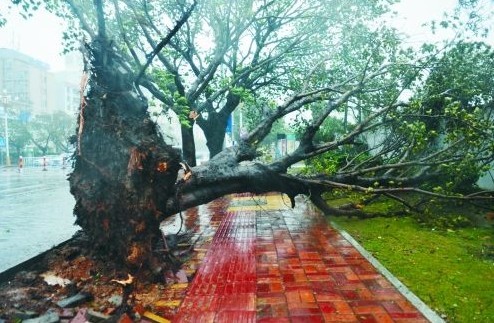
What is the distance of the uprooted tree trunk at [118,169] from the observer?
5047 mm

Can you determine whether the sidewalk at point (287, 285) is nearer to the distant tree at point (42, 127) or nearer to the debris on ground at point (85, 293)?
the debris on ground at point (85, 293)

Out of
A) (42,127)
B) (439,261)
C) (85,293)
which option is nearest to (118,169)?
(85,293)

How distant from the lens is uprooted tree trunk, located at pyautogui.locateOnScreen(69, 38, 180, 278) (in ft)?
16.6

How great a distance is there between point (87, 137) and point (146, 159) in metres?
1.18

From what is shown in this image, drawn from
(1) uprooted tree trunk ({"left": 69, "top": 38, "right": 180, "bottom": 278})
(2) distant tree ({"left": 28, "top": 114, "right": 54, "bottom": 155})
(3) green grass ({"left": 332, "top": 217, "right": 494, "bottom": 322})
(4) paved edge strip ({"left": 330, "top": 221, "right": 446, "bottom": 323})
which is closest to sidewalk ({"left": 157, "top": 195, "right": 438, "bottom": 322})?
(4) paved edge strip ({"left": 330, "top": 221, "right": 446, "bottom": 323})

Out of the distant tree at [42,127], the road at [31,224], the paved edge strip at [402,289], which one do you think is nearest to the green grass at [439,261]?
the paved edge strip at [402,289]

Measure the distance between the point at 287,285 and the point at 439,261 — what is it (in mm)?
2191

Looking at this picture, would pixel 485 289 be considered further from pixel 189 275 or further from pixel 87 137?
pixel 87 137

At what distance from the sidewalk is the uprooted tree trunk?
973mm

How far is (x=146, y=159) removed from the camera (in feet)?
16.7

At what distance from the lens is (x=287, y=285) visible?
4379mm

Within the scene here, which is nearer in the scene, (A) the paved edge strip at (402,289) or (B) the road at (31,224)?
(A) the paved edge strip at (402,289)

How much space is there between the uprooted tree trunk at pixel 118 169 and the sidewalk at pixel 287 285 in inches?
38.3

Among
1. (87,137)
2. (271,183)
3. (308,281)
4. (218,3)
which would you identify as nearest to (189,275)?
(308,281)
